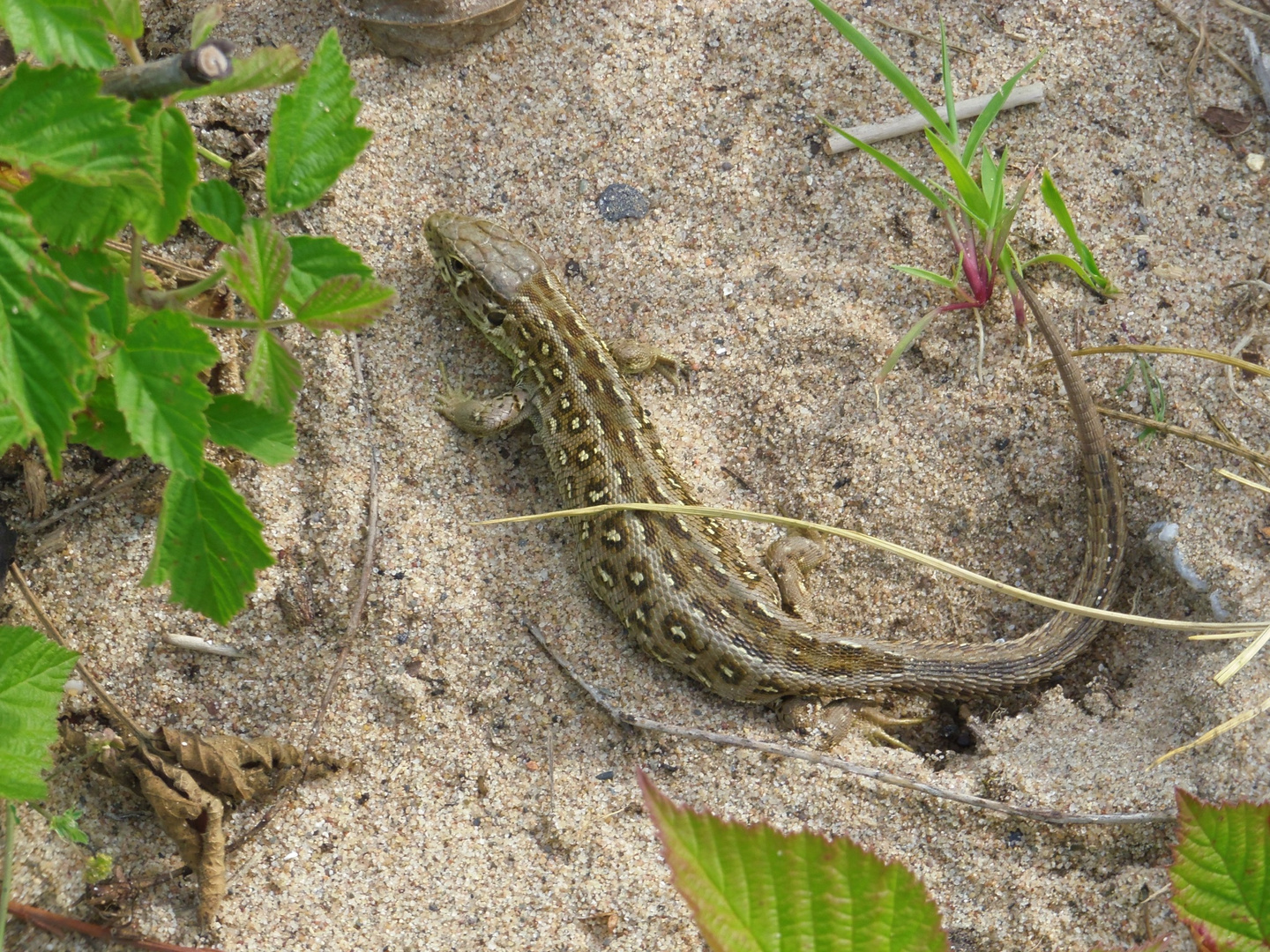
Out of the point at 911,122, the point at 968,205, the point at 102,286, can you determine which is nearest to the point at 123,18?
the point at 102,286

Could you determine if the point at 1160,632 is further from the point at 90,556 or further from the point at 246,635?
the point at 90,556

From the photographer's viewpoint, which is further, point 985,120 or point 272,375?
point 985,120

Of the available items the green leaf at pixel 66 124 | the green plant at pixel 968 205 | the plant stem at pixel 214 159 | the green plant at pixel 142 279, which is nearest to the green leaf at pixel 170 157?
the green plant at pixel 142 279

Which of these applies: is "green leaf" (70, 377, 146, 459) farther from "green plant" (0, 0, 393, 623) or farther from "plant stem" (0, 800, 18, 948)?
"plant stem" (0, 800, 18, 948)

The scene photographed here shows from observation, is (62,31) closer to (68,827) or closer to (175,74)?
(175,74)

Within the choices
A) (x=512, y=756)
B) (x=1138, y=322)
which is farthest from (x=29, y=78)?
(x=1138, y=322)
